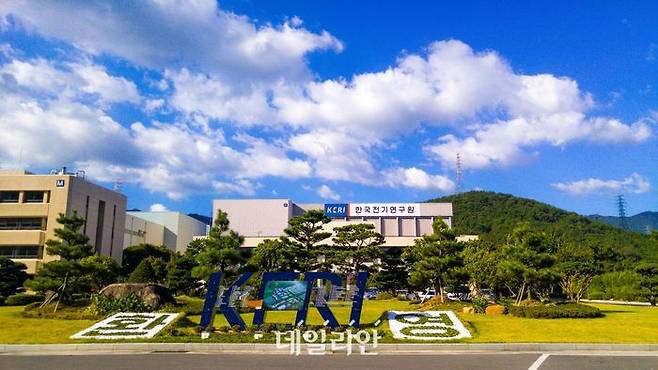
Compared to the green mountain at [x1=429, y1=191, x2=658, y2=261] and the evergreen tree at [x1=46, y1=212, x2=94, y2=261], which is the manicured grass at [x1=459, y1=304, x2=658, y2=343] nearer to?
the evergreen tree at [x1=46, y1=212, x2=94, y2=261]

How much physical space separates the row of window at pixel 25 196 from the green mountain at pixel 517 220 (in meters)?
61.7

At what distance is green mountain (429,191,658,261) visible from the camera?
84.3 m

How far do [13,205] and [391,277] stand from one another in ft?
119

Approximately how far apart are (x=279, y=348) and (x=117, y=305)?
1100cm

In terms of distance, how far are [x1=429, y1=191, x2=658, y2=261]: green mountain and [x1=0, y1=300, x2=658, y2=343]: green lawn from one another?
203 feet

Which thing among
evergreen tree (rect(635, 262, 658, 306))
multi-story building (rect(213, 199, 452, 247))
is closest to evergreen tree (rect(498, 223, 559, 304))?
evergreen tree (rect(635, 262, 658, 306))

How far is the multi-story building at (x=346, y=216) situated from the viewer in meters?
78.6

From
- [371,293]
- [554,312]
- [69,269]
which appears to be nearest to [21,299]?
[69,269]

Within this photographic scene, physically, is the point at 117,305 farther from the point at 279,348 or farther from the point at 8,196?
the point at 8,196

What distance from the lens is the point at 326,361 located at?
13078 millimetres

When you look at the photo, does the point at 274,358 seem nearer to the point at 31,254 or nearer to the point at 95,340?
the point at 95,340

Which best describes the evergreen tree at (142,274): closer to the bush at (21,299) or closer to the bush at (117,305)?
the bush at (21,299)

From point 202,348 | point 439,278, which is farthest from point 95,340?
point 439,278

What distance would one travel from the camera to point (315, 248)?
4147 centimetres
